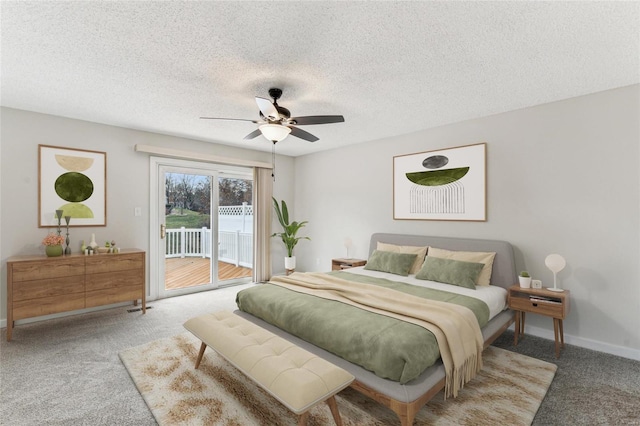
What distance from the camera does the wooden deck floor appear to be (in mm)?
5062

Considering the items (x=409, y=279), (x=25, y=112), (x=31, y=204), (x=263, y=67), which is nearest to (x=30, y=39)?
(x=263, y=67)

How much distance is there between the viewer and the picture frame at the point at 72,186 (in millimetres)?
3850

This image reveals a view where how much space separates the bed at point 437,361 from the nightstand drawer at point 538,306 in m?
0.13

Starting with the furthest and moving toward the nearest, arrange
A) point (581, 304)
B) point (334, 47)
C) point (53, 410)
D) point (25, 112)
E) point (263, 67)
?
1. point (25, 112)
2. point (581, 304)
3. point (263, 67)
4. point (334, 47)
5. point (53, 410)

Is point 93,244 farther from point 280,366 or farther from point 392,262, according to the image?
point 392,262

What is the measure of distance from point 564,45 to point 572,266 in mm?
2256

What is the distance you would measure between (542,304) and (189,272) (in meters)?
5.09

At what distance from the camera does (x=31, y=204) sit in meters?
3.77

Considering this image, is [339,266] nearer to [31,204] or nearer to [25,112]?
[31,204]

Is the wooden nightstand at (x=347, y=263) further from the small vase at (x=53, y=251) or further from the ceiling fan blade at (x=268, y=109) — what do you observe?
the small vase at (x=53, y=251)

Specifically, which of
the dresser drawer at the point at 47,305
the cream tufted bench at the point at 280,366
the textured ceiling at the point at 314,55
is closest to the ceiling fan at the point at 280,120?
the textured ceiling at the point at 314,55

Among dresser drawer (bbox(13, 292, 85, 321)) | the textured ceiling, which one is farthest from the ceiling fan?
→ dresser drawer (bbox(13, 292, 85, 321))

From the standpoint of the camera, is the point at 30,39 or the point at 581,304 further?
the point at 581,304

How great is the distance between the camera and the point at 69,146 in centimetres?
403
